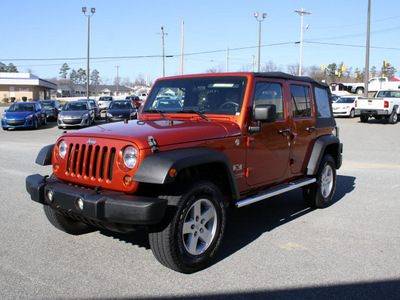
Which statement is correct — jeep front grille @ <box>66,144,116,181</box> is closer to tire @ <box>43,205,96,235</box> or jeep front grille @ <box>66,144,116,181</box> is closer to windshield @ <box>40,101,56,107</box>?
tire @ <box>43,205,96,235</box>

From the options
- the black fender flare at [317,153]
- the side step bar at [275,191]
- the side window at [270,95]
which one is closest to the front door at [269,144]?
the side window at [270,95]

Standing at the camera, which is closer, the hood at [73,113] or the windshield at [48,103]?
the hood at [73,113]

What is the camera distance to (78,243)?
15.0 ft

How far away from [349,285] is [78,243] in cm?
292

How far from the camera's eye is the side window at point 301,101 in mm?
5590

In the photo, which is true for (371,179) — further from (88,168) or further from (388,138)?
(388,138)

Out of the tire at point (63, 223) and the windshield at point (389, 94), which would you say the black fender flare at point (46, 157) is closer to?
the tire at point (63, 223)

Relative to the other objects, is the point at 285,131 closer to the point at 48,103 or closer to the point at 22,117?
the point at 22,117

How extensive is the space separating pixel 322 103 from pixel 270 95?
1.81m

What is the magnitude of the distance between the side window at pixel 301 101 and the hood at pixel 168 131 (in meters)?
1.49

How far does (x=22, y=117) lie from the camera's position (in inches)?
828

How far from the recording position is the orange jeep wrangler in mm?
3535

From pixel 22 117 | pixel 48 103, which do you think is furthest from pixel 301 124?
pixel 48 103

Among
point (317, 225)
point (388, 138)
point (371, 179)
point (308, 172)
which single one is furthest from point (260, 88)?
point (388, 138)
